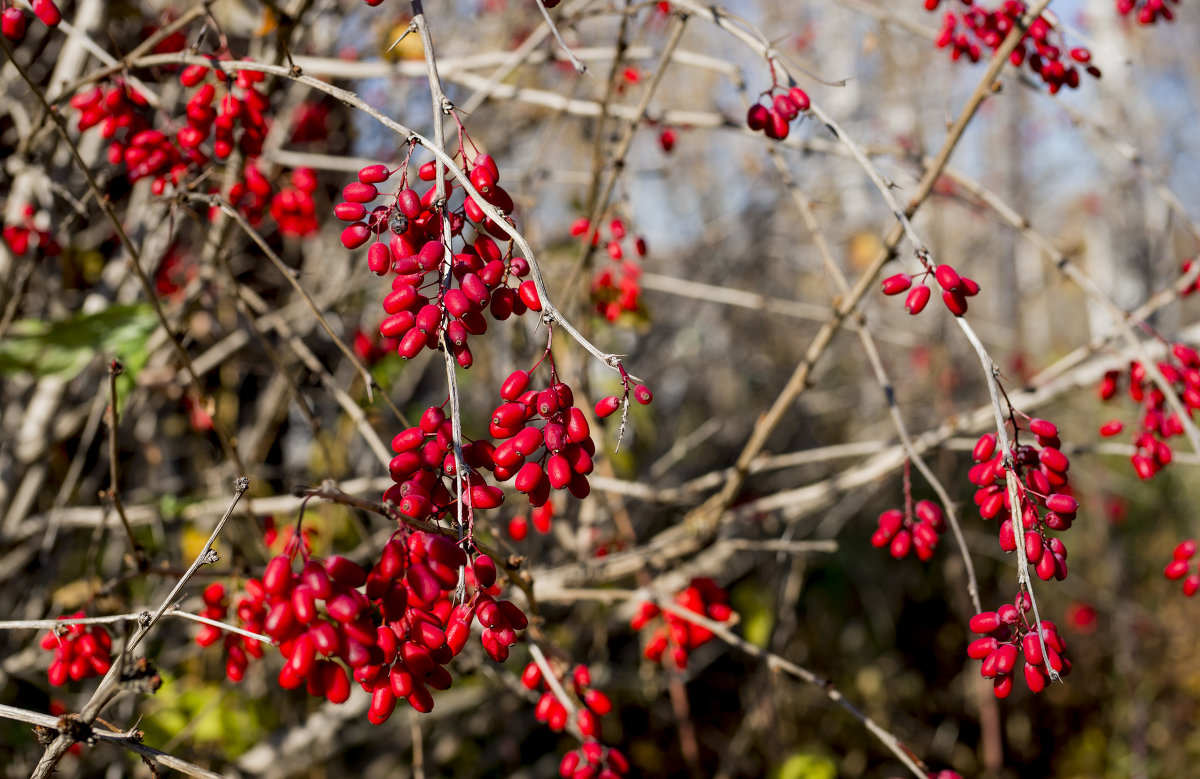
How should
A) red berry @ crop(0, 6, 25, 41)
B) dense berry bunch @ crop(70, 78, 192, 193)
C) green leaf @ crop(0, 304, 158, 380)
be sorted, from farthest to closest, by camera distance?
green leaf @ crop(0, 304, 158, 380), dense berry bunch @ crop(70, 78, 192, 193), red berry @ crop(0, 6, 25, 41)

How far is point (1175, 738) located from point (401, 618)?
4.89 metres

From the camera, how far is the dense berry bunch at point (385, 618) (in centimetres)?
86

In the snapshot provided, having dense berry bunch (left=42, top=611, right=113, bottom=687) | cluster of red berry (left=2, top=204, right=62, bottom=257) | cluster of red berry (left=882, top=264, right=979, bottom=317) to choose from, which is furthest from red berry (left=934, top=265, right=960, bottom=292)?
cluster of red berry (left=2, top=204, right=62, bottom=257)

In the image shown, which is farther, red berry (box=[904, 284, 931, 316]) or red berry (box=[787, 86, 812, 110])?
red berry (box=[787, 86, 812, 110])

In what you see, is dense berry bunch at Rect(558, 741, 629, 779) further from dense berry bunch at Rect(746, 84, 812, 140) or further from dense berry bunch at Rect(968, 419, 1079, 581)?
dense berry bunch at Rect(746, 84, 812, 140)

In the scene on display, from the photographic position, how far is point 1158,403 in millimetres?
1550

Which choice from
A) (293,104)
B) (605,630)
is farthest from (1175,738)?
(293,104)

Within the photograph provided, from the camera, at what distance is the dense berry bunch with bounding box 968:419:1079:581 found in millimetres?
1063

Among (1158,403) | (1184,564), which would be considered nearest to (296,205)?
(1158,403)

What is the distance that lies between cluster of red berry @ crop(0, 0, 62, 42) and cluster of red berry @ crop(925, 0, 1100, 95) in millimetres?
1598

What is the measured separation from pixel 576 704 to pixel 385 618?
27.0 inches

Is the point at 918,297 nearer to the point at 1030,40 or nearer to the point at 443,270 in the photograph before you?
the point at 443,270

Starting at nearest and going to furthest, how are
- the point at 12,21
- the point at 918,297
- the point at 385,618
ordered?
1. the point at 385,618
2. the point at 918,297
3. the point at 12,21

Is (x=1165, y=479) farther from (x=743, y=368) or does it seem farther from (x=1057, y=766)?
(x=743, y=368)
